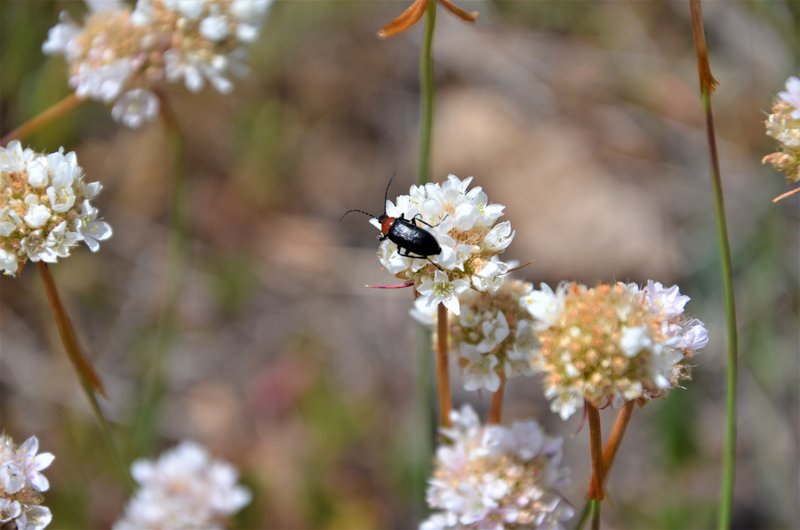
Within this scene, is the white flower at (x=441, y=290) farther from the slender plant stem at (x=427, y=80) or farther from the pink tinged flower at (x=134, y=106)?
the pink tinged flower at (x=134, y=106)

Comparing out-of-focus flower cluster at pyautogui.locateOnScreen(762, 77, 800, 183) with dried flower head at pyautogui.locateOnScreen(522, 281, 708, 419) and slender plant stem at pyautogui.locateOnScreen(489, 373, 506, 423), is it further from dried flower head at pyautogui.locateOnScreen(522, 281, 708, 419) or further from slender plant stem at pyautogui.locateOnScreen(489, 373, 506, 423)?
slender plant stem at pyautogui.locateOnScreen(489, 373, 506, 423)

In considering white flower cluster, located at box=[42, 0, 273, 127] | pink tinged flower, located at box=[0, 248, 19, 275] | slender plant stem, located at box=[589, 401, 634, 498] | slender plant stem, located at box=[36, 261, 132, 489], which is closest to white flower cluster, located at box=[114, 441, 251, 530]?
slender plant stem, located at box=[36, 261, 132, 489]

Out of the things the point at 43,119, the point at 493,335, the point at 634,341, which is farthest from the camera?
the point at 43,119

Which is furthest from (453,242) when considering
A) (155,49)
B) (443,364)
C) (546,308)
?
(155,49)

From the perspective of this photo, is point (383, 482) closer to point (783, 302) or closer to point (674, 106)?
point (783, 302)

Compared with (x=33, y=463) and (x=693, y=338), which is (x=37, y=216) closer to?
(x=33, y=463)

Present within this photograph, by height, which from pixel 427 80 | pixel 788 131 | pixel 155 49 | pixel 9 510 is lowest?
pixel 9 510
